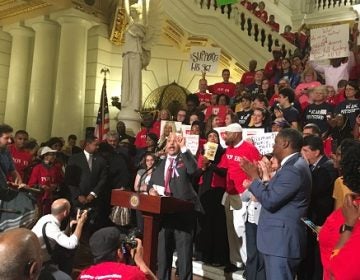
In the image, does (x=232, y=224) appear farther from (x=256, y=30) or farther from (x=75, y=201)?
(x=256, y=30)

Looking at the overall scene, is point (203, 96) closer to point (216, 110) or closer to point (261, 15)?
point (216, 110)

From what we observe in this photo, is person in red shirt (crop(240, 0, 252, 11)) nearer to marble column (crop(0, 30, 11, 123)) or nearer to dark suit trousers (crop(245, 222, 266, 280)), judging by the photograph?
marble column (crop(0, 30, 11, 123))

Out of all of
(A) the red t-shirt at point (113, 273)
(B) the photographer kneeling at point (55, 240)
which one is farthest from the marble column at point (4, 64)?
(A) the red t-shirt at point (113, 273)

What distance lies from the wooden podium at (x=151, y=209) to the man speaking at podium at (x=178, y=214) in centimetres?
43

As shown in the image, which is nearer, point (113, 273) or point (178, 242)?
point (113, 273)

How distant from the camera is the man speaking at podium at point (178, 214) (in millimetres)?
4824

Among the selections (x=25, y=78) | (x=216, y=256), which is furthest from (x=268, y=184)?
(x=25, y=78)

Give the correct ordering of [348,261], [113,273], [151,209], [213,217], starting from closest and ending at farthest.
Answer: [348,261] < [113,273] < [151,209] < [213,217]

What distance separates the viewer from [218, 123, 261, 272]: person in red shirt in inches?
211

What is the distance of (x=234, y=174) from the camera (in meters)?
5.41

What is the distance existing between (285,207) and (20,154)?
197 inches

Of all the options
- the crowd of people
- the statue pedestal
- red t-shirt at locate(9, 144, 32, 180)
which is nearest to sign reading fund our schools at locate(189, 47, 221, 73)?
the crowd of people

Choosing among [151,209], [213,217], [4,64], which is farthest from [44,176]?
[4,64]

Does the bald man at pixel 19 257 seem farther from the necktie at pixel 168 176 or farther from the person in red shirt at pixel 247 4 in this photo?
the person in red shirt at pixel 247 4
